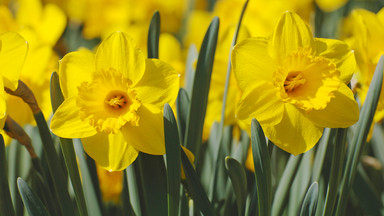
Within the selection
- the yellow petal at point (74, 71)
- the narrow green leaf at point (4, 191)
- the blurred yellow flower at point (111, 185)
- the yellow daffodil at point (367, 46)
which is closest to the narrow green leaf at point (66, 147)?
the yellow petal at point (74, 71)

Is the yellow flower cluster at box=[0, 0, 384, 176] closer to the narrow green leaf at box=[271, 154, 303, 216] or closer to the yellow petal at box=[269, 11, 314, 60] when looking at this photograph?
the yellow petal at box=[269, 11, 314, 60]

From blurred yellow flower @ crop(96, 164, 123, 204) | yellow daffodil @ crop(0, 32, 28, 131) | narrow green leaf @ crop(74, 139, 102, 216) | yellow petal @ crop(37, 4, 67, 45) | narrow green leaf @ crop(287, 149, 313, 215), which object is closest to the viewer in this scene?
yellow daffodil @ crop(0, 32, 28, 131)

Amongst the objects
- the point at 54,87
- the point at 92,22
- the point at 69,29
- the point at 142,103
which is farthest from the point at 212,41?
the point at 69,29

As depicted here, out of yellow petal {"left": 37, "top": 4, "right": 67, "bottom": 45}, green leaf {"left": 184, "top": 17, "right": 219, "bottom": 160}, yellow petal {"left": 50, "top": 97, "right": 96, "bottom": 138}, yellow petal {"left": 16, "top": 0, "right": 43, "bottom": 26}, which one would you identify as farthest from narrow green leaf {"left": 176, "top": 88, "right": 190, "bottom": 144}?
yellow petal {"left": 16, "top": 0, "right": 43, "bottom": 26}

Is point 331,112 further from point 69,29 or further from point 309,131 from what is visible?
point 69,29

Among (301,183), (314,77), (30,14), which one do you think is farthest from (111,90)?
(30,14)

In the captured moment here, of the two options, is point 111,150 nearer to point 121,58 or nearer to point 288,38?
point 121,58
